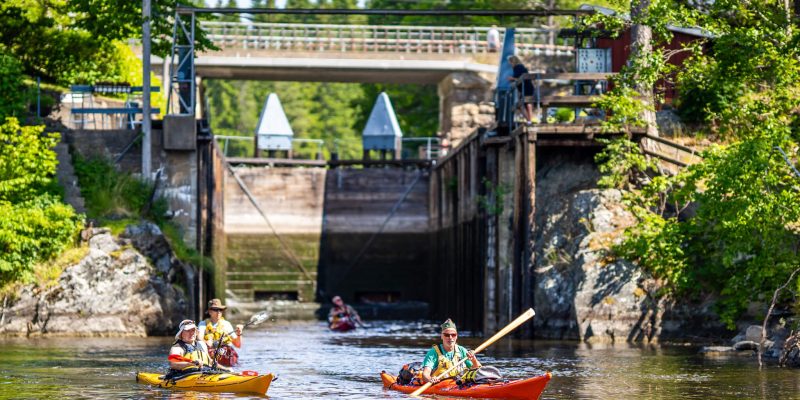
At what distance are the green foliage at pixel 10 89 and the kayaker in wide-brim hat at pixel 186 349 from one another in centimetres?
1693

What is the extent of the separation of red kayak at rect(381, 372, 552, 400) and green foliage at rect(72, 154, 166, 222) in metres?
16.9

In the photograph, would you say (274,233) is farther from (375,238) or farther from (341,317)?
(341,317)

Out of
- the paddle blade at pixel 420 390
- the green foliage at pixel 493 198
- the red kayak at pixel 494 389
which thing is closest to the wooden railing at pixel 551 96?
the green foliage at pixel 493 198

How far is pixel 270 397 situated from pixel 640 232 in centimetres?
1299

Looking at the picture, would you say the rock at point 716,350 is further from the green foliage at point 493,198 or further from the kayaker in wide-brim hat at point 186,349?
the kayaker in wide-brim hat at point 186,349

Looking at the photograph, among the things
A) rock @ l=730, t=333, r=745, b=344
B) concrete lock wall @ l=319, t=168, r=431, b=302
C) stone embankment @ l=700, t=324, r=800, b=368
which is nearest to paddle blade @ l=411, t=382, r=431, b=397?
stone embankment @ l=700, t=324, r=800, b=368

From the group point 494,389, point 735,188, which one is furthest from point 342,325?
point 494,389

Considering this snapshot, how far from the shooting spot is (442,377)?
2128 centimetres

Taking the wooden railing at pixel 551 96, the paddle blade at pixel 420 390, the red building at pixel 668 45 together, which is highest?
the red building at pixel 668 45

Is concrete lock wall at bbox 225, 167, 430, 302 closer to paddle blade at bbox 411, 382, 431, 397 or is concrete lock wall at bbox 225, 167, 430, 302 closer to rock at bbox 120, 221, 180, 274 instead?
rock at bbox 120, 221, 180, 274

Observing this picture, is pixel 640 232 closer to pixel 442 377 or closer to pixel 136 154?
pixel 442 377

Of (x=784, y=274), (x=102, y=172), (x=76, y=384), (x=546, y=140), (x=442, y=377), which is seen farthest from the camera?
(x=102, y=172)

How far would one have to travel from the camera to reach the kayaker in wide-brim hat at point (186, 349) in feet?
72.4

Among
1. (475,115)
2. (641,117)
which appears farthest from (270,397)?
(475,115)
